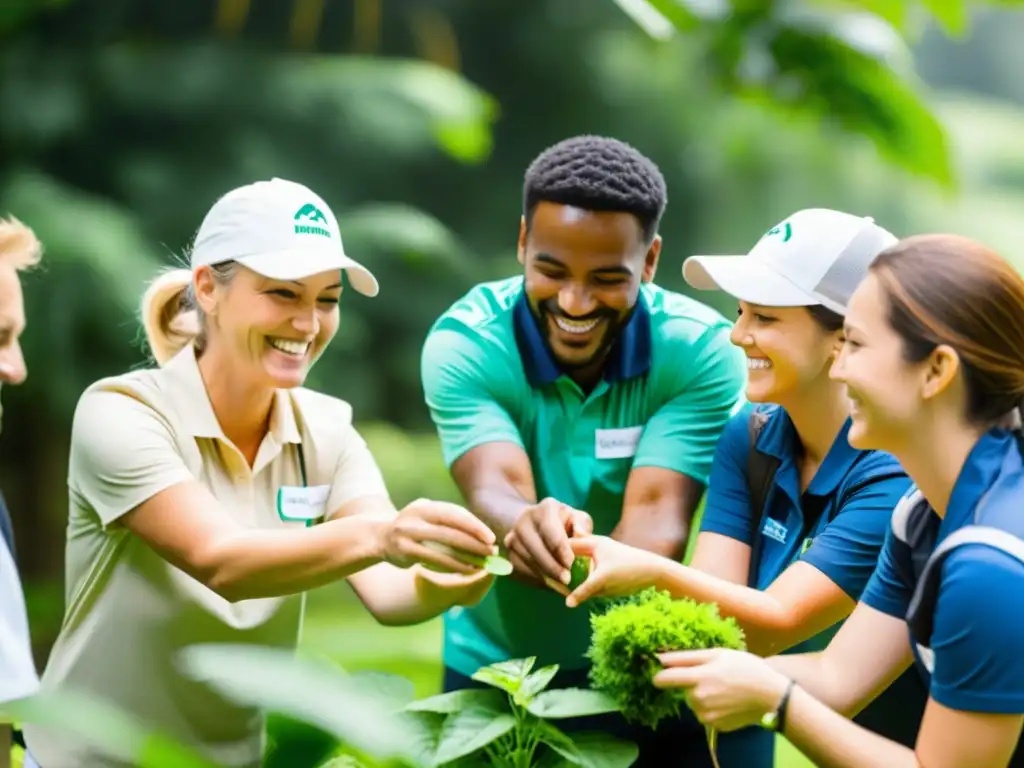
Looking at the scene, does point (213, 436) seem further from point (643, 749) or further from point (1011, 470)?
point (1011, 470)

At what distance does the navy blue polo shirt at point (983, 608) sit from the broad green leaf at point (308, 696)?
0.78 m

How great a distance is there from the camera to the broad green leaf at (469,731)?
1.76 metres

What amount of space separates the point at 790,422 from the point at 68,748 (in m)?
1.32

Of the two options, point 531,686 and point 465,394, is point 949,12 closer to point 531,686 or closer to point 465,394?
point 465,394

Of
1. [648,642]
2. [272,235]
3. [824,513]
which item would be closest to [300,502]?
[272,235]

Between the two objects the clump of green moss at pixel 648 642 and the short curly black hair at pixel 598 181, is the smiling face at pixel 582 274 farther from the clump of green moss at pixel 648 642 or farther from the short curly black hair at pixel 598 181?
the clump of green moss at pixel 648 642

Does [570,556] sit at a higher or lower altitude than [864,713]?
higher

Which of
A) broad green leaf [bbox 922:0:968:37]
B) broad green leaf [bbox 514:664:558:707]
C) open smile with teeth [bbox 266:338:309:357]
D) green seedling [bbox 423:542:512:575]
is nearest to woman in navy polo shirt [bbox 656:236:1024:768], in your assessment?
broad green leaf [bbox 514:664:558:707]

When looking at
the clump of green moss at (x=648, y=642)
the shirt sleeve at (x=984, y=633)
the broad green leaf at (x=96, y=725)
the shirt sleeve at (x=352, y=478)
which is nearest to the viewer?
the broad green leaf at (x=96, y=725)

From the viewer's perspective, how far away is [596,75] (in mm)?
5434

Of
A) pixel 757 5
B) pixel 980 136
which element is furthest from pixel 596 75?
pixel 980 136

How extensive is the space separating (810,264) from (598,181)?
447 millimetres

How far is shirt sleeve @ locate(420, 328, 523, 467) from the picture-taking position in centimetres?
236

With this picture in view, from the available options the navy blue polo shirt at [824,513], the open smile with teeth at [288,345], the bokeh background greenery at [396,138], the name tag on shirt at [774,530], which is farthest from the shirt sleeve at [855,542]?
the bokeh background greenery at [396,138]
